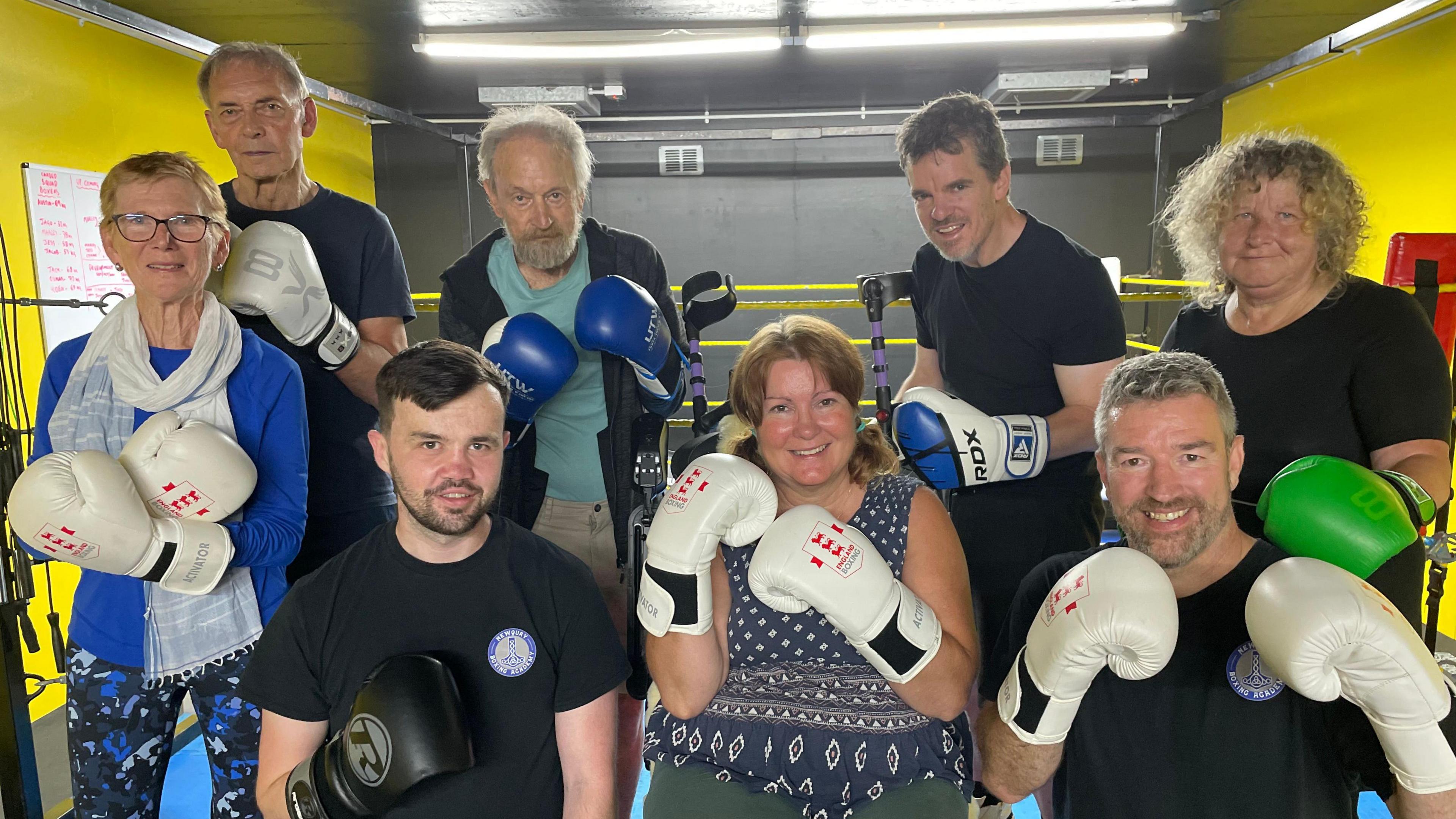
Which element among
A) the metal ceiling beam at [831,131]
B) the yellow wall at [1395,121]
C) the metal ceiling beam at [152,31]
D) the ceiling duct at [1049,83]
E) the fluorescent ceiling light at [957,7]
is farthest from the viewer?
the metal ceiling beam at [831,131]

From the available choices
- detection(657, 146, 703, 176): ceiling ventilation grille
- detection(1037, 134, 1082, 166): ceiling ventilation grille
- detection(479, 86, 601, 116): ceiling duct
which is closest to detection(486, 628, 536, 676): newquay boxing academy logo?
detection(479, 86, 601, 116): ceiling duct

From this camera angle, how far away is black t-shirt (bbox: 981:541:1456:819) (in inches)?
48.8

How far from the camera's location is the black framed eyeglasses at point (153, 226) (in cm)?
164

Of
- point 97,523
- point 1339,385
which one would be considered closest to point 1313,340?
point 1339,385

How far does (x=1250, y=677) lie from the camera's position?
4.20 feet

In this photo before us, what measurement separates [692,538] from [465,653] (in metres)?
0.42

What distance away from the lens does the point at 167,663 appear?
63.9 inches

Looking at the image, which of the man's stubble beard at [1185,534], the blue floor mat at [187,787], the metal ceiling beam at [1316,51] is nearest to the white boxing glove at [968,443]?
the man's stubble beard at [1185,534]

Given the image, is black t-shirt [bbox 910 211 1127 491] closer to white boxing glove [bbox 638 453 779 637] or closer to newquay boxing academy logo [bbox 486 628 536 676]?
white boxing glove [bbox 638 453 779 637]

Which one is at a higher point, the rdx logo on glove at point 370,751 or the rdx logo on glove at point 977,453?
the rdx logo on glove at point 977,453

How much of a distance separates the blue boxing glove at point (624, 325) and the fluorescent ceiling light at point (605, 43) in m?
3.70

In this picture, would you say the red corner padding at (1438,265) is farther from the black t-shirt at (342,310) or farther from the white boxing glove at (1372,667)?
the black t-shirt at (342,310)

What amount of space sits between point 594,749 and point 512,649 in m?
0.22

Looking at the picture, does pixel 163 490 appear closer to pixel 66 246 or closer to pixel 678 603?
pixel 678 603
